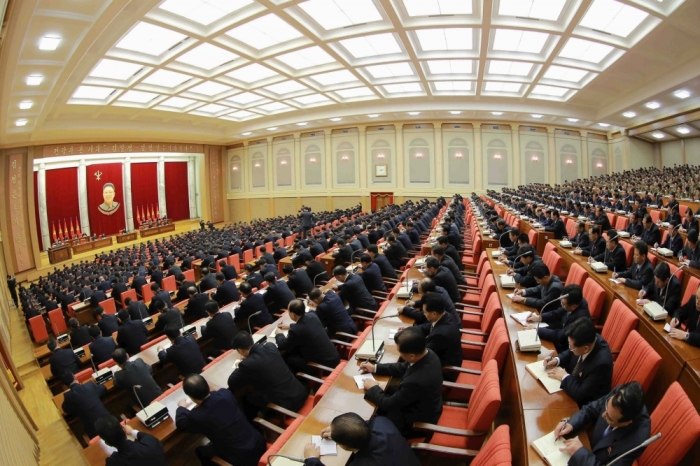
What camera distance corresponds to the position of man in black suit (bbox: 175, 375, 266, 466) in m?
2.52

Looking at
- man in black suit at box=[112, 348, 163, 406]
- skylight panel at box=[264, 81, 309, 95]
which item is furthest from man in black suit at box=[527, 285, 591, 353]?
skylight panel at box=[264, 81, 309, 95]

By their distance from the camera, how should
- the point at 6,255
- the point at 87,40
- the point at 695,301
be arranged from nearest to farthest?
the point at 695,301, the point at 87,40, the point at 6,255

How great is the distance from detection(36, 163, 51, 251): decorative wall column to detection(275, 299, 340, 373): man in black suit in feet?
68.5

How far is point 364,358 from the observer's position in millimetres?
3109

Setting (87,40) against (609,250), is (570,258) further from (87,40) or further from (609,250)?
(87,40)

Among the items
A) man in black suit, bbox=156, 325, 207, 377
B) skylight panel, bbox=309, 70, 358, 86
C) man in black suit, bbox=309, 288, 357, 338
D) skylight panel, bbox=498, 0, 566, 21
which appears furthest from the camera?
skylight panel, bbox=309, 70, 358, 86

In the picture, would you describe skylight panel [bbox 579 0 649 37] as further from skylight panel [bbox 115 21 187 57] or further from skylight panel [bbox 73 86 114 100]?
skylight panel [bbox 73 86 114 100]

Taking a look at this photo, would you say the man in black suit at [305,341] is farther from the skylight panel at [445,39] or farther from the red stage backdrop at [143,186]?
the red stage backdrop at [143,186]

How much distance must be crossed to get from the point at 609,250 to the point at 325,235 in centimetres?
671

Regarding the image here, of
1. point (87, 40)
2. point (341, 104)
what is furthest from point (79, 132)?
point (341, 104)

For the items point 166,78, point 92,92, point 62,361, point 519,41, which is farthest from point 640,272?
point 92,92

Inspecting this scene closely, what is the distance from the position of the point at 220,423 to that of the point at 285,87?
14882mm

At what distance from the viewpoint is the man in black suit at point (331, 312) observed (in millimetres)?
4043

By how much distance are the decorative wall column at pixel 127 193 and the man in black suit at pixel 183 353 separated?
21919 millimetres
